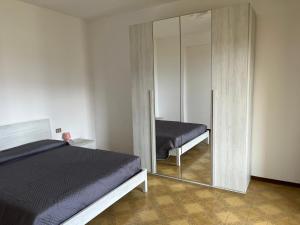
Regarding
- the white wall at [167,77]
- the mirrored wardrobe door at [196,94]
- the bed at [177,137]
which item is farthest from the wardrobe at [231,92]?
the white wall at [167,77]

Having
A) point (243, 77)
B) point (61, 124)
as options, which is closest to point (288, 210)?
point (243, 77)

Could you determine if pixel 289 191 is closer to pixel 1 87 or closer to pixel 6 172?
pixel 6 172

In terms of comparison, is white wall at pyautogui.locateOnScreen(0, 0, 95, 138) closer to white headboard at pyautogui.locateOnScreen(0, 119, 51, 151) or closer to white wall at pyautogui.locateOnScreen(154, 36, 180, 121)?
white headboard at pyautogui.locateOnScreen(0, 119, 51, 151)

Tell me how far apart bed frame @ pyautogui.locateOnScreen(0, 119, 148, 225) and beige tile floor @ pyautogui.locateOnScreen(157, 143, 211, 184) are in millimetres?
592

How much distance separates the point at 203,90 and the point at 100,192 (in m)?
1.79

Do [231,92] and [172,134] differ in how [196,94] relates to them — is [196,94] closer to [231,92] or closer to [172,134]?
[231,92]

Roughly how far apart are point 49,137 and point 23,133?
1.43 feet

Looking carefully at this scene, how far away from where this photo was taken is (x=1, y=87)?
10.7ft

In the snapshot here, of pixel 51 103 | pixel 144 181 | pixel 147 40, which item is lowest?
pixel 144 181

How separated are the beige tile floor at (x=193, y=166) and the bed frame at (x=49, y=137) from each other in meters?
0.59

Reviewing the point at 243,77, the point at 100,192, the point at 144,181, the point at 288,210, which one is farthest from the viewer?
the point at 144,181

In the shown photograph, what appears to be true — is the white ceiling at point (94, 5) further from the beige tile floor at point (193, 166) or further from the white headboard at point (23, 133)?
the beige tile floor at point (193, 166)

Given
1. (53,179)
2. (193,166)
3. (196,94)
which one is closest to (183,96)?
(196,94)

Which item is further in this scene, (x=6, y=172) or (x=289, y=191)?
(x=289, y=191)
